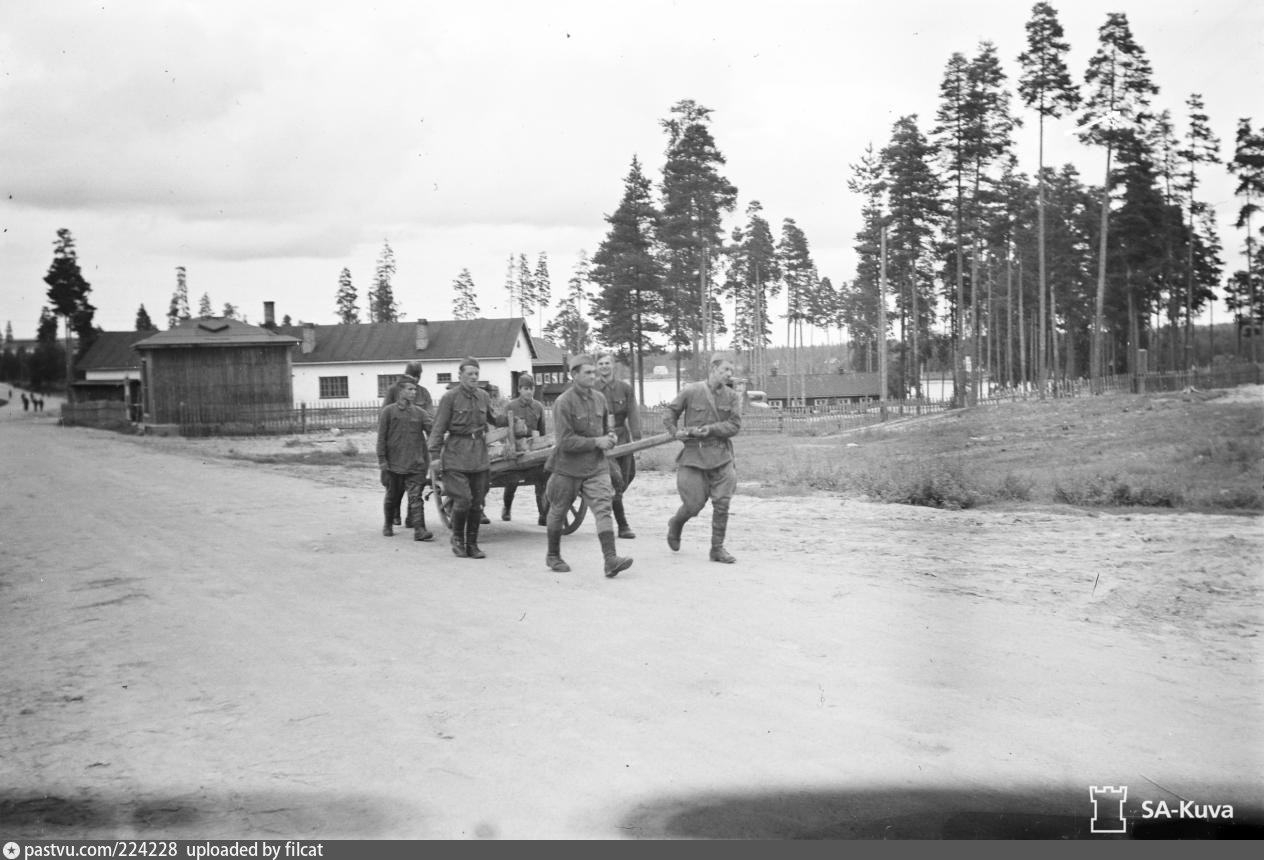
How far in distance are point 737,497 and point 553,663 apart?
970cm

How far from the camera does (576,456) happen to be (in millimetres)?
9047

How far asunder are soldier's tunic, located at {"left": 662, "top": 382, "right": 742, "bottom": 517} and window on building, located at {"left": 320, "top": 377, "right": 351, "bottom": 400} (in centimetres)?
5102

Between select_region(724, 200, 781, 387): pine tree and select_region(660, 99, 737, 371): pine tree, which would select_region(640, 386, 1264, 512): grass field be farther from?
select_region(724, 200, 781, 387): pine tree

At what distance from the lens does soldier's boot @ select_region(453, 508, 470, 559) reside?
9953 millimetres

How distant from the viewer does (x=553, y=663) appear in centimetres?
579

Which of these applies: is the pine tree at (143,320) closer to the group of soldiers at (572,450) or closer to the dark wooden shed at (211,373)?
the dark wooden shed at (211,373)

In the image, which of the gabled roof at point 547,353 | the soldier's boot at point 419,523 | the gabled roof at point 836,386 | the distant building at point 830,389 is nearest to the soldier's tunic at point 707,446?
the soldier's boot at point 419,523

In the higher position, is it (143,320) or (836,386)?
(143,320)

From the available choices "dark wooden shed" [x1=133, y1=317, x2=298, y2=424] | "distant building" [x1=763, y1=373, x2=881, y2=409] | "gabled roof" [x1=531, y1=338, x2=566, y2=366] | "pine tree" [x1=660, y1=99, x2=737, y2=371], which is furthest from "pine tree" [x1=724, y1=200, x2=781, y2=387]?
"dark wooden shed" [x1=133, y1=317, x2=298, y2=424]

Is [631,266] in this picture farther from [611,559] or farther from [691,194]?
[611,559]

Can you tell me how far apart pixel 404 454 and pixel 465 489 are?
2141mm

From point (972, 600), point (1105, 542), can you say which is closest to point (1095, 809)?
point (972, 600)

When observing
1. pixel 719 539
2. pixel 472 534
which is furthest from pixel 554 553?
pixel 719 539

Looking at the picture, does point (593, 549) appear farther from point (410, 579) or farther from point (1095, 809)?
point (1095, 809)
